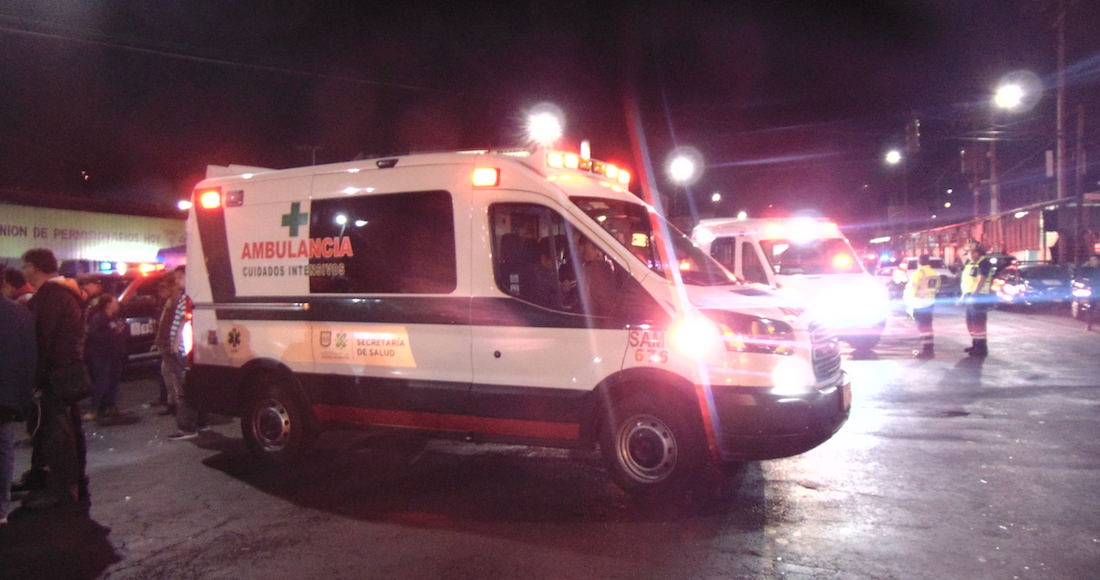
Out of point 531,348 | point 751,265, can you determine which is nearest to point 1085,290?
point 751,265

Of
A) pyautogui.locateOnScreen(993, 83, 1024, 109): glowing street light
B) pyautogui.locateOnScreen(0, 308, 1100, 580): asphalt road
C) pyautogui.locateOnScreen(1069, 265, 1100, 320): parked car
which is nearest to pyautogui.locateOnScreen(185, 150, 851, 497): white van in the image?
pyautogui.locateOnScreen(0, 308, 1100, 580): asphalt road

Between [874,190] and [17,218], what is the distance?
71.9m

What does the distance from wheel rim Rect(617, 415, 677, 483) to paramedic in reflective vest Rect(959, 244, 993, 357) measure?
854 cm

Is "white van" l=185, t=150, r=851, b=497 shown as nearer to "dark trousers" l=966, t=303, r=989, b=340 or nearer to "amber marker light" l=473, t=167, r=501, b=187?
"amber marker light" l=473, t=167, r=501, b=187

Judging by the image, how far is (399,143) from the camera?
79.1 ft

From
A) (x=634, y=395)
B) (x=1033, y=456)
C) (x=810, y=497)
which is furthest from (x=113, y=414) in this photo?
(x=1033, y=456)

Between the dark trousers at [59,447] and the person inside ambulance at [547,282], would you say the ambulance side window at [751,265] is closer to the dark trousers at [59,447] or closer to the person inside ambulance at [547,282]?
the person inside ambulance at [547,282]

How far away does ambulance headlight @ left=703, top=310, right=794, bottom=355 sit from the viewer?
4805 mm

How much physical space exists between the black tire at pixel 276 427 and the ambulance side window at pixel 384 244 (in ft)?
3.67

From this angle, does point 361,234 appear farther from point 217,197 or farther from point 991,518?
point 991,518

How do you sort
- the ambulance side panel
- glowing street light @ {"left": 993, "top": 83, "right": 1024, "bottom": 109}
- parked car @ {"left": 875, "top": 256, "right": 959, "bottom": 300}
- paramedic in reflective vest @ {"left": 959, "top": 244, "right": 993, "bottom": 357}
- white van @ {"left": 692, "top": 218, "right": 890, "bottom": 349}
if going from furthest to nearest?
1. parked car @ {"left": 875, "top": 256, "right": 959, "bottom": 300}
2. glowing street light @ {"left": 993, "top": 83, "right": 1024, "bottom": 109}
3. white van @ {"left": 692, "top": 218, "right": 890, "bottom": 349}
4. paramedic in reflective vest @ {"left": 959, "top": 244, "right": 993, "bottom": 357}
5. the ambulance side panel

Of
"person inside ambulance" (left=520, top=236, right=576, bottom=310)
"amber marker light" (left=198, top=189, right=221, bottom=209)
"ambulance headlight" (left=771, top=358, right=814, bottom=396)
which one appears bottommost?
"ambulance headlight" (left=771, top=358, right=814, bottom=396)

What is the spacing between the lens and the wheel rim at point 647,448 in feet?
16.5

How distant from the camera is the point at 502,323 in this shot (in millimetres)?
5301
